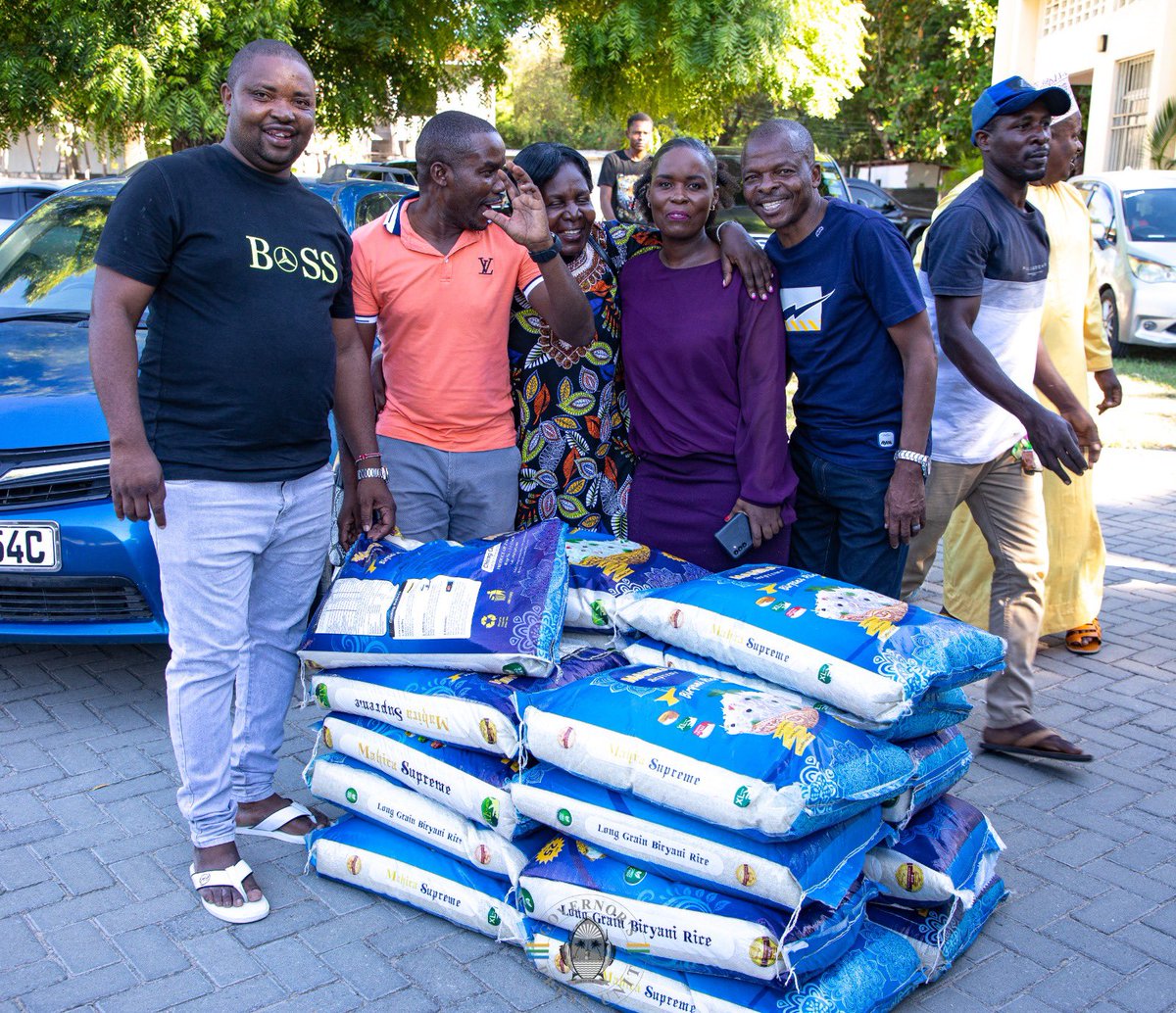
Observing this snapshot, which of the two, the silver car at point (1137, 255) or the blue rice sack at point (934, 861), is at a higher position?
the silver car at point (1137, 255)

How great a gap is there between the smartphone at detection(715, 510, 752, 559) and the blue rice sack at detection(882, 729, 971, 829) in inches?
28.6

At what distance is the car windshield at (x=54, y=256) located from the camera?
5.49 meters

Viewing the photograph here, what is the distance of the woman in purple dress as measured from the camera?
346 cm

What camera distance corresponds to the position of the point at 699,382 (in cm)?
353

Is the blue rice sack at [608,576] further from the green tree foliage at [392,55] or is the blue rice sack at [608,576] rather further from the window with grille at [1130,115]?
the window with grille at [1130,115]

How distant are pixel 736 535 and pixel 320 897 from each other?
Result: 5.19 feet

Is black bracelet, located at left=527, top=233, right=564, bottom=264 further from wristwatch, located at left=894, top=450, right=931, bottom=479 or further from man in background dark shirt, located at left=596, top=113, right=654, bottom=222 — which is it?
man in background dark shirt, located at left=596, top=113, right=654, bottom=222

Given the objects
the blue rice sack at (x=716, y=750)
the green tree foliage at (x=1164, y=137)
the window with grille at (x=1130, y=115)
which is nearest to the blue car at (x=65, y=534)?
the blue rice sack at (x=716, y=750)

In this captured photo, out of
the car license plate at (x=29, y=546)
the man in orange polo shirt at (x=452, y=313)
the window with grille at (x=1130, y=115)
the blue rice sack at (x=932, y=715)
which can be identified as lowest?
the blue rice sack at (x=932, y=715)

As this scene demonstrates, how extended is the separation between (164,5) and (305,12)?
112cm

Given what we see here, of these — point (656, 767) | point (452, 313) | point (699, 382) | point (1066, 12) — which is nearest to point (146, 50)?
point (452, 313)

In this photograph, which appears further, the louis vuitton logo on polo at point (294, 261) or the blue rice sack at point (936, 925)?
the louis vuitton logo on polo at point (294, 261)

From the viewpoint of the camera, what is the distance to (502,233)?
12.0ft

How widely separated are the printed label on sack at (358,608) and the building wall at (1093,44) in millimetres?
16842
